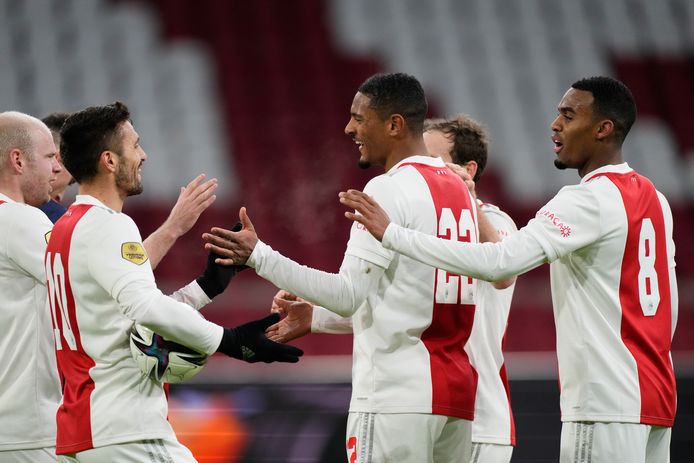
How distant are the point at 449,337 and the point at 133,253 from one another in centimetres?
124

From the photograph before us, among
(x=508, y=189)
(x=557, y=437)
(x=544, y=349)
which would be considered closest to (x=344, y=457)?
(x=557, y=437)

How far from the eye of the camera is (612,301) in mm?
3820

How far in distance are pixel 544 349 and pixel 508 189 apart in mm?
2403

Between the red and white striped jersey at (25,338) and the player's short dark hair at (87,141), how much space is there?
0.43m

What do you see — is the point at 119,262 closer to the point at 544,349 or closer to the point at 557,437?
the point at 557,437

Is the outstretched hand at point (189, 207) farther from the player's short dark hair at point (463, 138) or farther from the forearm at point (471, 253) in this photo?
the player's short dark hair at point (463, 138)

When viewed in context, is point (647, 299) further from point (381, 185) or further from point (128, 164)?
point (128, 164)

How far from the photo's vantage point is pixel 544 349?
33.1 feet

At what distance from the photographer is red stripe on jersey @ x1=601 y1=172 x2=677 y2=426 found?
12.5 ft

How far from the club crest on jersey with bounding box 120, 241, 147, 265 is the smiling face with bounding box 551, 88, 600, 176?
1706 mm

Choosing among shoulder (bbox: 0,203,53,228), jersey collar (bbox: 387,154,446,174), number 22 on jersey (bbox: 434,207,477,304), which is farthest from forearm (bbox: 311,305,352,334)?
shoulder (bbox: 0,203,53,228)

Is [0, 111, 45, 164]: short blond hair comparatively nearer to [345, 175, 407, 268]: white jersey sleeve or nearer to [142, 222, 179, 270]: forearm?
[142, 222, 179, 270]: forearm

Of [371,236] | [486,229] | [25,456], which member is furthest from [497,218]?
[25,456]

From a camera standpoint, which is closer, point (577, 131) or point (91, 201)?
point (91, 201)
